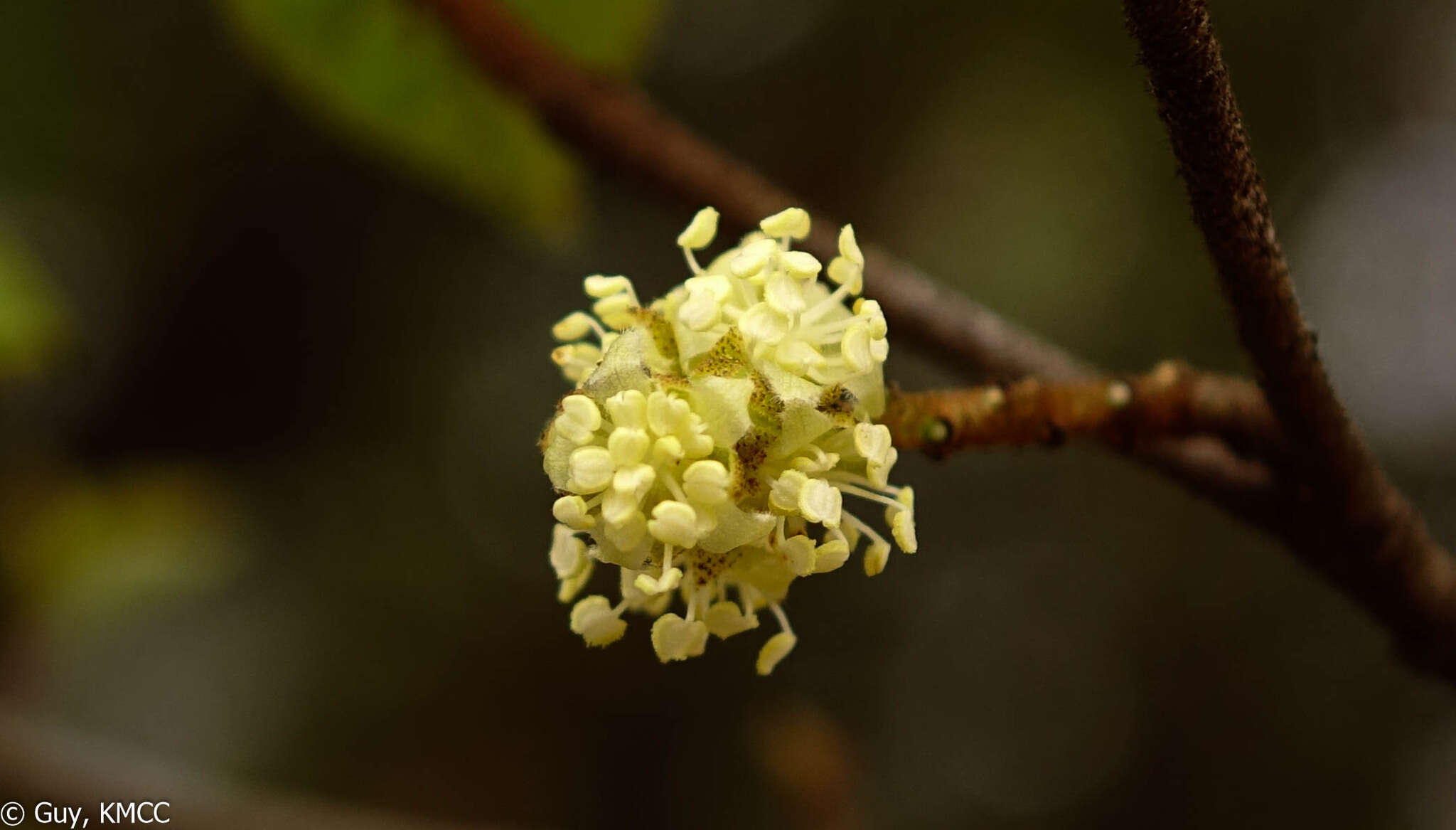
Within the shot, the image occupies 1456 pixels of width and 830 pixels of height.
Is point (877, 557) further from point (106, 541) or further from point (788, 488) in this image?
point (106, 541)

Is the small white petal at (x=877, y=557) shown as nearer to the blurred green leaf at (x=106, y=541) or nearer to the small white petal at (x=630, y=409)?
the small white petal at (x=630, y=409)

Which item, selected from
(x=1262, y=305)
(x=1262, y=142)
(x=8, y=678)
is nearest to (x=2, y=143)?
(x=8, y=678)

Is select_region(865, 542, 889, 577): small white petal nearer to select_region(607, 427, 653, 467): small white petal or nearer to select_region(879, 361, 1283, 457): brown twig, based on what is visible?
select_region(879, 361, 1283, 457): brown twig

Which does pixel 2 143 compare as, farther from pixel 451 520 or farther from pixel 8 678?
pixel 451 520

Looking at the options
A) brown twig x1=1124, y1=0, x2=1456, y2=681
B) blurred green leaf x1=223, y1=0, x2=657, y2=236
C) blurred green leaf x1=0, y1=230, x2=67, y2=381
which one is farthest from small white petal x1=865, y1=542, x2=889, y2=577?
blurred green leaf x1=0, y1=230, x2=67, y2=381

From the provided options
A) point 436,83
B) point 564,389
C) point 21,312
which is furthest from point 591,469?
point 564,389

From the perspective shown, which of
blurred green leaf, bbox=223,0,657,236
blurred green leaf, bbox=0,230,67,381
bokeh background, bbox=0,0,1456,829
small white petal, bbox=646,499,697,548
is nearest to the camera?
small white petal, bbox=646,499,697,548
